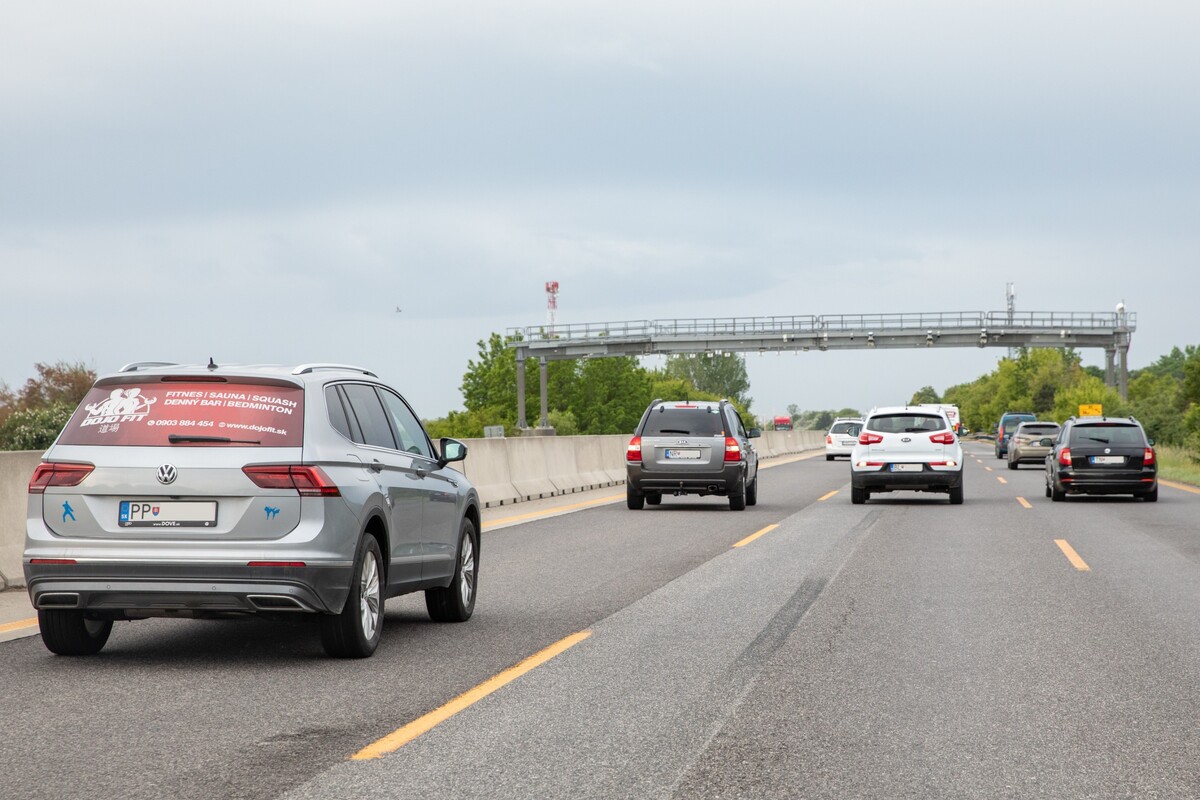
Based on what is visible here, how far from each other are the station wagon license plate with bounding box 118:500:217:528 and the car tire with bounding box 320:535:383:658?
2.75 ft

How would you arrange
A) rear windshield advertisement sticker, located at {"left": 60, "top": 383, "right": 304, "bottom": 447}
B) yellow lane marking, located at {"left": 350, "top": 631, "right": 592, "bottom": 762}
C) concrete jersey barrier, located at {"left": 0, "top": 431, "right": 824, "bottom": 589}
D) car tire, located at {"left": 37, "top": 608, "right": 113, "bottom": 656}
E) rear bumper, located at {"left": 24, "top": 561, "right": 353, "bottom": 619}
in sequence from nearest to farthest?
yellow lane marking, located at {"left": 350, "top": 631, "right": 592, "bottom": 762}, rear bumper, located at {"left": 24, "top": 561, "right": 353, "bottom": 619}, rear windshield advertisement sticker, located at {"left": 60, "top": 383, "right": 304, "bottom": 447}, car tire, located at {"left": 37, "top": 608, "right": 113, "bottom": 656}, concrete jersey barrier, located at {"left": 0, "top": 431, "right": 824, "bottom": 589}

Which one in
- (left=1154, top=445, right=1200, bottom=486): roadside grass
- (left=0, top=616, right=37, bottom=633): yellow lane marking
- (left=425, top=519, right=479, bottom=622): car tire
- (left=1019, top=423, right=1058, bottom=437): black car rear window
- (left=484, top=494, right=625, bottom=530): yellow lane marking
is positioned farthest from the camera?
(left=1019, top=423, right=1058, bottom=437): black car rear window

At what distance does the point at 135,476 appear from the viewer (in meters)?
7.59

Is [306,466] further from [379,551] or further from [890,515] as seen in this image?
[890,515]

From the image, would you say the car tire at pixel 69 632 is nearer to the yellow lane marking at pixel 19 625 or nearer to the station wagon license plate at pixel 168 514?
the station wagon license plate at pixel 168 514

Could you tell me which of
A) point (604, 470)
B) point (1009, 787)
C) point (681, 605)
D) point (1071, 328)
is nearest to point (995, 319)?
point (1071, 328)

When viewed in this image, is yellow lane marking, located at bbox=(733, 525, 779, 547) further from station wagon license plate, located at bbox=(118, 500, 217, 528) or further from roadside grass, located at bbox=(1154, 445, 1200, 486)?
roadside grass, located at bbox=(1154, 445, 1200, 486)

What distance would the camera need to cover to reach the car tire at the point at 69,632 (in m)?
8.09

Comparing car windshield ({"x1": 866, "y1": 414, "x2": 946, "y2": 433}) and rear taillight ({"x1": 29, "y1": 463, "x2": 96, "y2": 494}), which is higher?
car windshield ({"x1": 866, "y1": 414, "x2": 946, "y2": 433})

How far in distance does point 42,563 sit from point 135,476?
683 millimetres

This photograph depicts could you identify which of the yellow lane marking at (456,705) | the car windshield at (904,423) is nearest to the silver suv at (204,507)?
Result: the yellow lane marking at (456,705)

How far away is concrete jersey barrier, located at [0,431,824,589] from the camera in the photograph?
11719 millimetres

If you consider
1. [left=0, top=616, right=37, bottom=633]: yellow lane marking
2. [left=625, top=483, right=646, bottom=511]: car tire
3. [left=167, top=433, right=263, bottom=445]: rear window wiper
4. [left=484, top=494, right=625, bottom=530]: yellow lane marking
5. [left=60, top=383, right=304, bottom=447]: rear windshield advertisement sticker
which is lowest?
[left=0, top=616, right=37, bottom=633]: yellow lane marking

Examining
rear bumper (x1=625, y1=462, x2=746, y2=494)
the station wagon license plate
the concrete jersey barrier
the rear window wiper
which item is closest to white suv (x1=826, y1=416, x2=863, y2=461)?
the concrete jersey barrier
